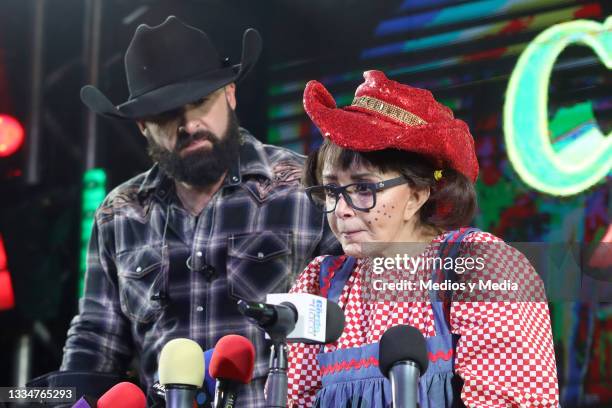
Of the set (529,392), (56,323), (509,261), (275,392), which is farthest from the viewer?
(56,323)

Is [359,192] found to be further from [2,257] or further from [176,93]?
[2,257]

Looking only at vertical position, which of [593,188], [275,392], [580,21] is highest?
[580,21]

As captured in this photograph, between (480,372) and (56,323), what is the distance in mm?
2760

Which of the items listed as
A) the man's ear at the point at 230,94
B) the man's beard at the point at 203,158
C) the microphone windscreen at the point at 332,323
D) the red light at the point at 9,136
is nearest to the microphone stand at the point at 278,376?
the microphone windscreen at the point at 332,323

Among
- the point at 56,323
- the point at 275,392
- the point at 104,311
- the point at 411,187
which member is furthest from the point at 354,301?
the point at 56,323

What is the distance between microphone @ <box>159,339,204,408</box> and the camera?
6.49 ft

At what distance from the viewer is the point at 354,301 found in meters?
2.55

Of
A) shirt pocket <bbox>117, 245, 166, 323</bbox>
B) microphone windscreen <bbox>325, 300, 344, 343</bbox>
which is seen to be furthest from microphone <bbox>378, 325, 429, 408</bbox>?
shirt pocket <bbox>117, 245, 166, 323</bbox>

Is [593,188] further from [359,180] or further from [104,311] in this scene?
[104,311]

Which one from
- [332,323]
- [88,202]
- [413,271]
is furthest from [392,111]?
[88,202]

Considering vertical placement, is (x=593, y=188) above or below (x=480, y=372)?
above

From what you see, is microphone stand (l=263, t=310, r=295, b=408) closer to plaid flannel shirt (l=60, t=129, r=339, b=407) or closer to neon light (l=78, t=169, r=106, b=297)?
plaid flannel shirt (l=60, t=129, r=339, b=407)

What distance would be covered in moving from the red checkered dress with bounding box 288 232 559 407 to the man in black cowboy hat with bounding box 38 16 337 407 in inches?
46.1

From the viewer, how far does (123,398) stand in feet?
7.46
